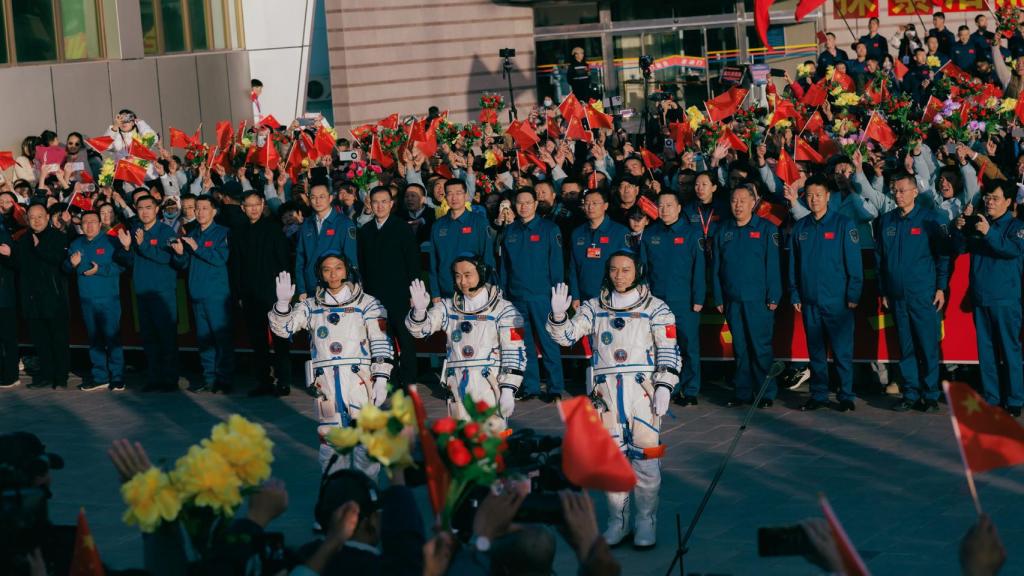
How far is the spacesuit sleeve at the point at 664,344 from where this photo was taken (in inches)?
388

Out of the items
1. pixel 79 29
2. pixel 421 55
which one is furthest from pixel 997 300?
pixel 421 55

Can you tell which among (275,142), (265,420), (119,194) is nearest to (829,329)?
(265,420)

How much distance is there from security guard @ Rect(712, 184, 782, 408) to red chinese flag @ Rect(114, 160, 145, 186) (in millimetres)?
7481

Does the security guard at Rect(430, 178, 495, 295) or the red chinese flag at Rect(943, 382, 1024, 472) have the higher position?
the security guard at Rect(430, 178, 495, 295)

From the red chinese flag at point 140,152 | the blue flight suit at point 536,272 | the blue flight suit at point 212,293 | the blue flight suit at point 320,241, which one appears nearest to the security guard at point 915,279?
the blue flight suit at point 536,272

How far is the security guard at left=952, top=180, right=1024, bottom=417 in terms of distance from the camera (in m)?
12.2

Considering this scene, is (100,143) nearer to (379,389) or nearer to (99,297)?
(99,297)

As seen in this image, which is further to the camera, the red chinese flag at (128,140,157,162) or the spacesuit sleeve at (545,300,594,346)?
the red chinese flag at (128,140,157,162)

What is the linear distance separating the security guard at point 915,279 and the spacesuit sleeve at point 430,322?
13.5 feet

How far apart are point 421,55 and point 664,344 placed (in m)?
23.0

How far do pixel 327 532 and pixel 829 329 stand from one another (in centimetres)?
808

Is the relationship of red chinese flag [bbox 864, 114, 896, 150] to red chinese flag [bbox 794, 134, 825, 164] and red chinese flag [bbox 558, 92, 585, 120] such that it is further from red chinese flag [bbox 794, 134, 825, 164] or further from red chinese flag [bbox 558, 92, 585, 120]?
red chinese flag [bbox 558, 92, 585, 120]

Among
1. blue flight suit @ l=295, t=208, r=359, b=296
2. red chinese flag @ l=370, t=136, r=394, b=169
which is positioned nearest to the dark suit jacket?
blue flight suit @ l=295, t=208, r=359, b=296

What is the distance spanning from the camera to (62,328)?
1608cm
